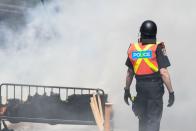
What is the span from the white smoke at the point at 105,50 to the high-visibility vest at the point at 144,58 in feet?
11.5

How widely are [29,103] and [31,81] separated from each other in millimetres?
2088

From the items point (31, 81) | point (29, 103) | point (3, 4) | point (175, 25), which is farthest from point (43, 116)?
point (3, 4)

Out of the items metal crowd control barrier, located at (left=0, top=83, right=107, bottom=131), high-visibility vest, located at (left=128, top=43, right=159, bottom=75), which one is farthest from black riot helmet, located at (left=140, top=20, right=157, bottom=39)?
metal crowd control barrier, located at (left=0, top=83, right=107, bottom=131)

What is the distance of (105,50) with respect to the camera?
471 inches

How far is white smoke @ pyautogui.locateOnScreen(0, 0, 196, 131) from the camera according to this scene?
36.7ft

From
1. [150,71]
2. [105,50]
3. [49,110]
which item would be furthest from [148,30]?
[105,50]

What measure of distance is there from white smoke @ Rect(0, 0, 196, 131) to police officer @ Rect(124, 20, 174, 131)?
333 centimetres

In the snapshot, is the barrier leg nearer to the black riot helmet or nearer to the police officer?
the police officer

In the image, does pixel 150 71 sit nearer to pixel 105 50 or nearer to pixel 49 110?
pixel 49 110

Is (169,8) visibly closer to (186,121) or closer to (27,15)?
(186,121)

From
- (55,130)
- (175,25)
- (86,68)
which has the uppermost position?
(175,25)

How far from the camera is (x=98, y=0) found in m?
12.7

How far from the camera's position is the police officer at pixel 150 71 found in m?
7.39

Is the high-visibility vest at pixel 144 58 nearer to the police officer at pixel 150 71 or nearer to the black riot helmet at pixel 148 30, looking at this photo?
the police officer at pixel 150 71
